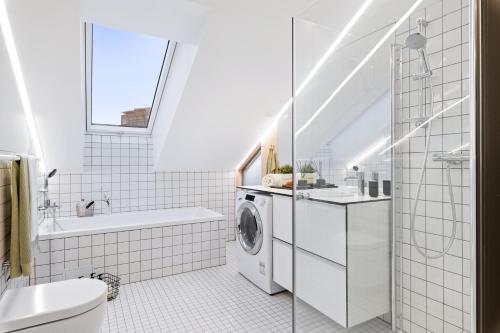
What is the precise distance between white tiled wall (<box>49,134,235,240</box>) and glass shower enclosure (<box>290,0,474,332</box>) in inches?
95.4

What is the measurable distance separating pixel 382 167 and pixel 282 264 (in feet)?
4.07

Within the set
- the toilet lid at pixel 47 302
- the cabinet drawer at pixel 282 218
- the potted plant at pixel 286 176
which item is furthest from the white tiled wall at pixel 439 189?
the toilet lid at pixel 47 302

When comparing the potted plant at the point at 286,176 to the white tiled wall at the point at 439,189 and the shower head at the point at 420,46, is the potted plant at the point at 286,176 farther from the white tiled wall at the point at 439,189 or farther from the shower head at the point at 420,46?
the shower head at the point at 420,46

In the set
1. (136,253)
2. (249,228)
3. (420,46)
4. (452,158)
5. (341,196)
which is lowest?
(136,253)

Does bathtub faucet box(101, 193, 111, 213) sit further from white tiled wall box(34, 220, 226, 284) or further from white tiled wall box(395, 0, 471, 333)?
white tiled wall box(395, 0, 471, 333)

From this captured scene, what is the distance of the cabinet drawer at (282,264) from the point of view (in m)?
2.38

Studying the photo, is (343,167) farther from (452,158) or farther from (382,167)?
(452,158)

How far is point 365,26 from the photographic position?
163 cm

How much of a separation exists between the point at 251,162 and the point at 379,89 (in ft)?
9.28

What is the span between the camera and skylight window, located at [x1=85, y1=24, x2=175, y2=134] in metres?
2.85

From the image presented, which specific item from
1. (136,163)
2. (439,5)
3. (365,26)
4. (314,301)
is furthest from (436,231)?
(136,163)

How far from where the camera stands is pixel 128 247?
2.93 m

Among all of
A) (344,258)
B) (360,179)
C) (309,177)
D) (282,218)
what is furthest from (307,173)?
(282,218)

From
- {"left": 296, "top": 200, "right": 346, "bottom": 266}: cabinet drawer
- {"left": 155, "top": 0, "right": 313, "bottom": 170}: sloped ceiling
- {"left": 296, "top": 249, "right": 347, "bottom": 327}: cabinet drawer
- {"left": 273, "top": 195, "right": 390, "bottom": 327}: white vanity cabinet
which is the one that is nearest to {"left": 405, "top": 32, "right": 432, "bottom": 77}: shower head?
{"left": 273, "top": 195, "right": 390, "bottom": 327}: white vanity cabinet
